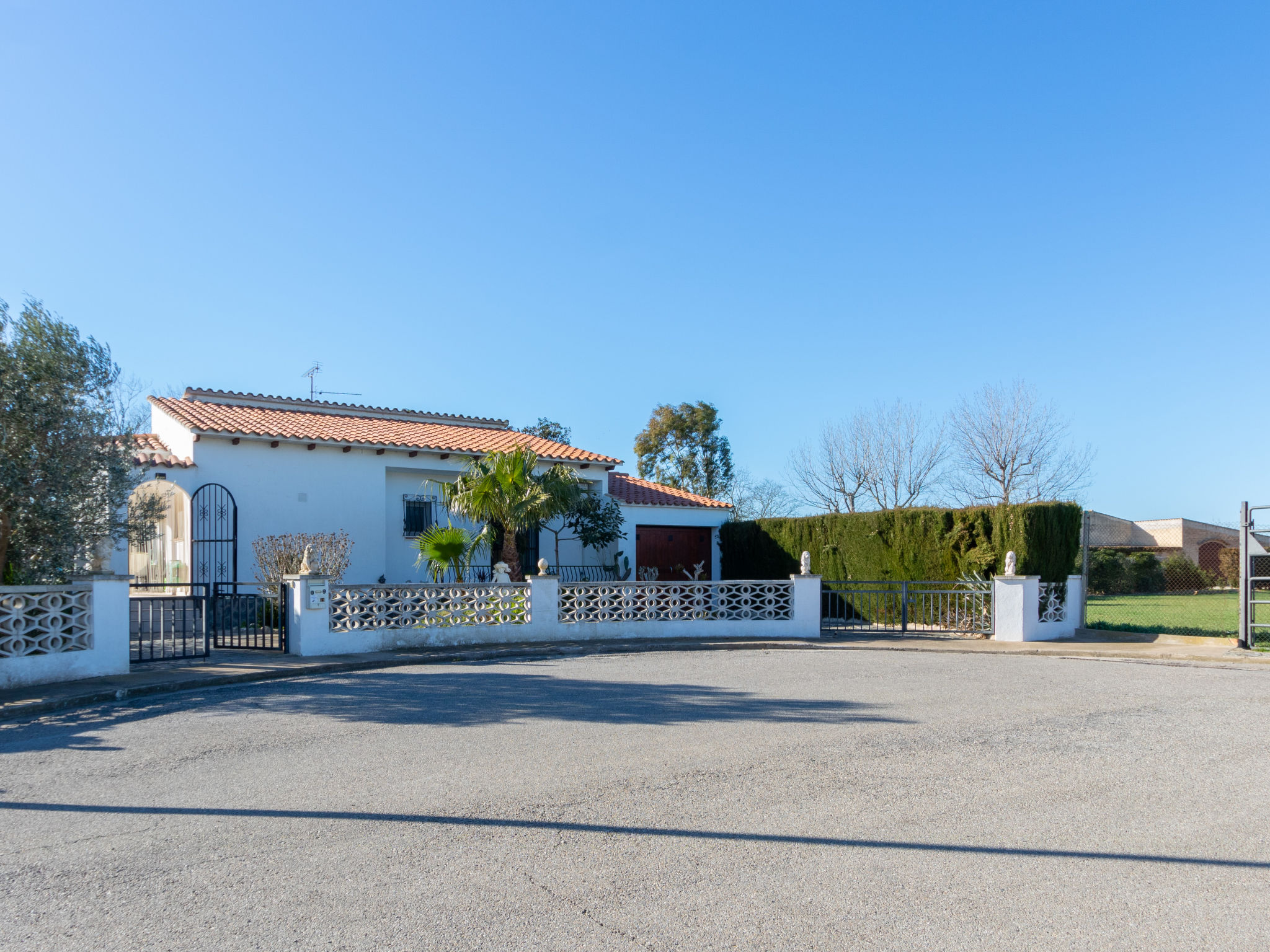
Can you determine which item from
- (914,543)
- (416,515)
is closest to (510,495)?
A: (416,515)

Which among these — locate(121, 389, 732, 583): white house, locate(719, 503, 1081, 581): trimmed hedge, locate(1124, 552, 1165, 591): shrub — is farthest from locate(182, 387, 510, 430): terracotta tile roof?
locate(1124, 552, 1165, 591): shrub

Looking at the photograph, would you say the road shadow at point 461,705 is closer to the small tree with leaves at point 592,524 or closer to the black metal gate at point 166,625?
the black metal gate at point 166,625

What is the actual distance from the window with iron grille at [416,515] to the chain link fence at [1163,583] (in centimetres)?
1447

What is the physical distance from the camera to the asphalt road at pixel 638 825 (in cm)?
394

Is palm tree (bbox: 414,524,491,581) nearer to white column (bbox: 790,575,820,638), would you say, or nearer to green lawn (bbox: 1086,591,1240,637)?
white column (bbox: 790,575,820,638)

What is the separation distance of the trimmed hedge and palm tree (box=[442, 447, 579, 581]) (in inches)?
292

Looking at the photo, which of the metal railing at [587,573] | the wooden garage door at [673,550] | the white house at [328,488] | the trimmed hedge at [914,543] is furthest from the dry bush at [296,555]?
the trimmed hedge at [914,543]

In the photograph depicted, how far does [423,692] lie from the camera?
33.9 ft

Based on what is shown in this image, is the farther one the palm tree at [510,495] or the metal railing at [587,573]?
the metal railing at [587,573]

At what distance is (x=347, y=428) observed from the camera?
2228 cm

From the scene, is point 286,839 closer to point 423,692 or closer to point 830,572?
point 423,692

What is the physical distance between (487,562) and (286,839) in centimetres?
1818

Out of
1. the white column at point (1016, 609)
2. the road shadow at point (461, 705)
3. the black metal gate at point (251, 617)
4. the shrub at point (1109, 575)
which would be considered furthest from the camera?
the shrub at point (1109, 575)

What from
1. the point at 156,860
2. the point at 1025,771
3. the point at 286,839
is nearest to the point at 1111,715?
the point at 1025,771
